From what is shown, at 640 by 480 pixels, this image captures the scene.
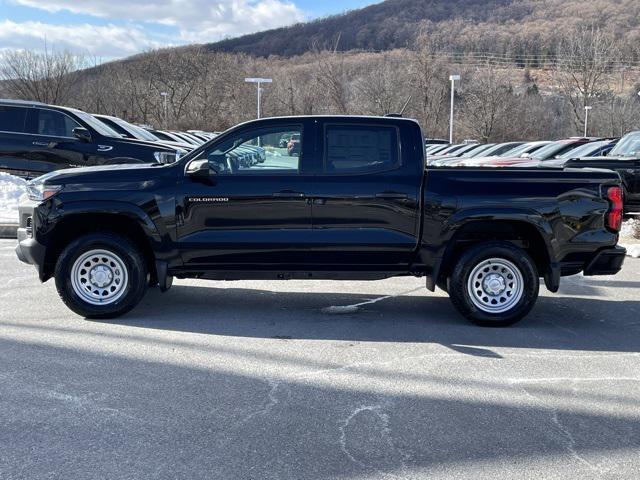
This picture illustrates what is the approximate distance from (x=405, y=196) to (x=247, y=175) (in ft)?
5.03

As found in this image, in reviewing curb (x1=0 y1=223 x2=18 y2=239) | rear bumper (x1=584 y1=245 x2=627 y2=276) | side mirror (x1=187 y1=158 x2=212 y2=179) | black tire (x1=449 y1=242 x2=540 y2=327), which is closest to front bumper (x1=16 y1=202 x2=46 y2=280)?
side mirror (x1=187 y1=158 x2=212 y2=179)

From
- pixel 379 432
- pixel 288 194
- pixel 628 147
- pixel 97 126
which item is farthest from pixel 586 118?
pixel 379 432

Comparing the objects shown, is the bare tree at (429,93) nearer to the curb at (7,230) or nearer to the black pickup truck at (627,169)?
the black pickup truck at (627,169)

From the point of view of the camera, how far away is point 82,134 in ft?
43.5

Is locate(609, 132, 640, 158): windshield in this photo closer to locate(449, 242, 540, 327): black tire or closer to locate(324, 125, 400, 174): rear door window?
locate(449, 242, 540, 327): black tire

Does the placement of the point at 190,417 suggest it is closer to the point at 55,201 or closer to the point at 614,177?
the point at 55,201

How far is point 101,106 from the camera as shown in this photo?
2608 inches

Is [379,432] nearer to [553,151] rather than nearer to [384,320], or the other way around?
[384,320]

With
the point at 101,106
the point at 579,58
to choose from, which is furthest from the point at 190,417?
the point at 579,58

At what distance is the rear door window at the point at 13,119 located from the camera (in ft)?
45.6

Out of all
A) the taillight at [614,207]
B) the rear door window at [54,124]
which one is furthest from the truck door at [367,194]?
the rear door window at [54,124]

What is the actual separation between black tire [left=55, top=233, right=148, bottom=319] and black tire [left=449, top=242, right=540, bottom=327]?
10.1 feet

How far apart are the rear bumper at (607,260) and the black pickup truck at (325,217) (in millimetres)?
11

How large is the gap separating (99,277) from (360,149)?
2.85 metres
